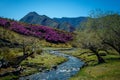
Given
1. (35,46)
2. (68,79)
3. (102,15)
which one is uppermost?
(102,15)

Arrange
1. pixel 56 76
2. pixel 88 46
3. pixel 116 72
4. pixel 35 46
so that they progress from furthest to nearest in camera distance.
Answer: pixel 35 46 < pixel 88 46 < pixel 56 76 < pixel 116 72

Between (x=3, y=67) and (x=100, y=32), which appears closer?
(x=3, y=67)

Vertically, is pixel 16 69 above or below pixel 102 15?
below

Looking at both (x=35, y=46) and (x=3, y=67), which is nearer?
(x=3, y=67)

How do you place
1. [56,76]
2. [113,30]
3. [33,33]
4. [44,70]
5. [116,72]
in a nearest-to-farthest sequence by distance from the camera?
1. [116,72]
2. [56,76]
3. [44,70]
4. [113,30]
5. [33,33]

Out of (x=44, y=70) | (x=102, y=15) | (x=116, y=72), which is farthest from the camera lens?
(x=102, y=15)

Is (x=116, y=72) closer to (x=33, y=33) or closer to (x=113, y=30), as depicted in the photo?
(x=113, y=30)

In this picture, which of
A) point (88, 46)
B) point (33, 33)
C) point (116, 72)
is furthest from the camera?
point (33, 33)

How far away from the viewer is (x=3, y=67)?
53875mm

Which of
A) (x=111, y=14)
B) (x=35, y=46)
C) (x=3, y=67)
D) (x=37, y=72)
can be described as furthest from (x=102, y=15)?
(x=3, y=67)

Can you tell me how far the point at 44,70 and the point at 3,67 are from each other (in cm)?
1048

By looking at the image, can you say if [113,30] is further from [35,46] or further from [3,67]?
[3,67]

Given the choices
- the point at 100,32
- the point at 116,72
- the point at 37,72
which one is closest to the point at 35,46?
the point at 100,32

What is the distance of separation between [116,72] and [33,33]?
490 feet
